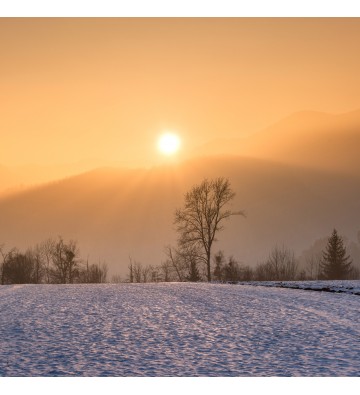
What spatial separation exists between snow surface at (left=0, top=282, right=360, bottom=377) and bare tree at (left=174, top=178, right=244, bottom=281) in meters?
41.7

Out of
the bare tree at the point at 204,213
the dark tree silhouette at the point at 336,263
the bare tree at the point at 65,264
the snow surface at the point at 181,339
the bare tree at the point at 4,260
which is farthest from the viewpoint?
the bare tree at the point at 65,264

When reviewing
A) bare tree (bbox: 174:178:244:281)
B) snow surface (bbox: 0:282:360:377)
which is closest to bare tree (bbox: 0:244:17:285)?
bare tree (bbox: 174:178:244:281)

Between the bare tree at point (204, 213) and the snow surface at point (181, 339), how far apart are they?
137 feet

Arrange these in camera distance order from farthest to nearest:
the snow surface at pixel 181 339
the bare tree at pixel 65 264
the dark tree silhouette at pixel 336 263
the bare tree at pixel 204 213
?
the bare tree at pixel 65 264
the dark tree silhouette at pixel 336 263
the bare tree at pixel 204 213
the snow surface at pixel 181 339

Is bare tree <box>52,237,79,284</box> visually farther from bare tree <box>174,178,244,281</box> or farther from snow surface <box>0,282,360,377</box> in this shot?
snow surface <box>0,282,360,377</box>

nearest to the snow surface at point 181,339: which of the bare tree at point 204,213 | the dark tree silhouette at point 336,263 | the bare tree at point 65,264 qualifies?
the bare tree at point 204,213

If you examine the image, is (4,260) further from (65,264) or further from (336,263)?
(336,263)

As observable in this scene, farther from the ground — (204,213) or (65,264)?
(204,213)

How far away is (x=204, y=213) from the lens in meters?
68.9

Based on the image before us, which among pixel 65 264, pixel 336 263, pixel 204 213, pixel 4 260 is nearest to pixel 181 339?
pixel 204 213

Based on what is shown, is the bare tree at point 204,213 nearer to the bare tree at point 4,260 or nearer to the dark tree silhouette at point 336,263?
the dark tree silhouette at point 336,263

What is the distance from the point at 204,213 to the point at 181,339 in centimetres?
5274

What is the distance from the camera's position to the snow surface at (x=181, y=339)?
1237 cm
